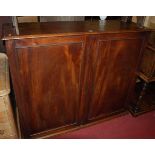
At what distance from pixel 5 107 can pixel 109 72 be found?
0.85m

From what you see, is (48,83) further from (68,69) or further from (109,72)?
(109,72)

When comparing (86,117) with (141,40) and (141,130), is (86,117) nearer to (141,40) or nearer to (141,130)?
(141,130)

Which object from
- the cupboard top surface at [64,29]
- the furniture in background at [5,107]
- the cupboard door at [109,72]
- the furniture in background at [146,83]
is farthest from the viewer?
the furniture in background at [146,83]

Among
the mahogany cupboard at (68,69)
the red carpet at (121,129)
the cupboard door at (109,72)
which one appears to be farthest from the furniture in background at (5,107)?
the cupboard door at (109,72)

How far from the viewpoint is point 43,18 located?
4.84 ft

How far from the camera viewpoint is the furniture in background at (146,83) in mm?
1568

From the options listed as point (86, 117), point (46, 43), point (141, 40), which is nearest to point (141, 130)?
point (86, 117)

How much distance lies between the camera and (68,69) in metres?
1.20

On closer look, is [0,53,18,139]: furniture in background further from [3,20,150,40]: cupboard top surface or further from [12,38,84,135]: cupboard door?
[3,20,150,40]: cupboard top surface

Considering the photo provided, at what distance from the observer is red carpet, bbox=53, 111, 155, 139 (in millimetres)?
1601

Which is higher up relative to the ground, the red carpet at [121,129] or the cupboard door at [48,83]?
the cupboard door at [48,83]

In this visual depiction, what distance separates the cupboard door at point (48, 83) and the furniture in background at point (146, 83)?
0.71 metres

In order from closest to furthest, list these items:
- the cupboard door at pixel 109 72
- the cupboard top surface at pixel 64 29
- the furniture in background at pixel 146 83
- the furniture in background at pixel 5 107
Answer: the cupboard top surface at pixel 64 29 → the furniture in background at pixel 5 107 → the cupboard door at pixel 109 72 → the furniture in background at pixel 146 83

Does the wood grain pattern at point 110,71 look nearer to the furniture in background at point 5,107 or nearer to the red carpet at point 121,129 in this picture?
the red carpet at point 121,129
